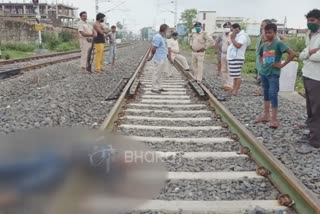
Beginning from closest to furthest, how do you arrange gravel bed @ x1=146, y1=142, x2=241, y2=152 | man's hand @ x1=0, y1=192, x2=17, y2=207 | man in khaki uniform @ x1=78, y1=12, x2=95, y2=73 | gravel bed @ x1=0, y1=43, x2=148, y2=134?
man's hand @ x1=0, y1=192, x2=17, y2=207 → gravel bed @ x1=146, y1=142, x2=241, y2=152 → gravel bed @ x1=0, y1=43, x2=148, y2=134 → man in khaki uniform @ x1=78, y1=12, x2=95, y2=73

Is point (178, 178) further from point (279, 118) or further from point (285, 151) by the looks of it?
point (279, 118)

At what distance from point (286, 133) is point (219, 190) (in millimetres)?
2206

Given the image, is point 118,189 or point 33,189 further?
point 118,189

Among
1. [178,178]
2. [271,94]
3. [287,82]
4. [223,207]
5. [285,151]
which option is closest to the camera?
[223,207]

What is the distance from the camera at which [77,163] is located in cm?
107

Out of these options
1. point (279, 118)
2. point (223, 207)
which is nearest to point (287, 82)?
point (279, 118)

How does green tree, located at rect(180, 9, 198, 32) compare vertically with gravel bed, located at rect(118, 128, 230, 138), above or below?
above

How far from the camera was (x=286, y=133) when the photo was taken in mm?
5152

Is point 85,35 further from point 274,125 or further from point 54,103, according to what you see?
point 274,125

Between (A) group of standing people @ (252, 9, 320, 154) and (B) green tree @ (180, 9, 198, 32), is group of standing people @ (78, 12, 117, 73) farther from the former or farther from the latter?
(B) green tree @ (180, 9, 198, 32)

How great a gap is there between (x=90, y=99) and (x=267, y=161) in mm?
4590

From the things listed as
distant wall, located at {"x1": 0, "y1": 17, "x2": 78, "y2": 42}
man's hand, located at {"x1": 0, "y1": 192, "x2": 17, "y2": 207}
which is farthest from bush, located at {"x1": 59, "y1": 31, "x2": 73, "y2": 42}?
man's hand, located at {"x1": 0, "y1": 192, "x2": 17, "y2": 207}

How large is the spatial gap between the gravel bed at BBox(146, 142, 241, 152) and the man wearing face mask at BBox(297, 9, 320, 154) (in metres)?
0.76

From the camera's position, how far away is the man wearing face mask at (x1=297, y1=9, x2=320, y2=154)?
14.8 ft
